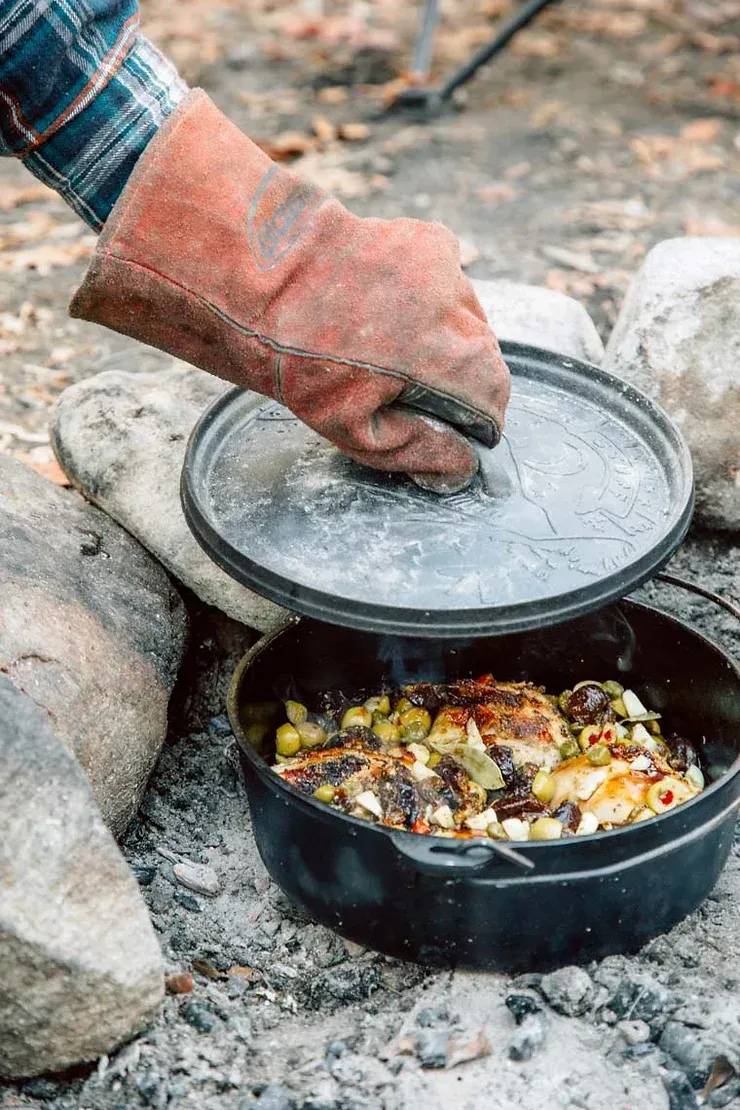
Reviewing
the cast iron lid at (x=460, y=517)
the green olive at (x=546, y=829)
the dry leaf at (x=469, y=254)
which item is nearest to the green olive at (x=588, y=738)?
the green olive at (x=546, y=829)

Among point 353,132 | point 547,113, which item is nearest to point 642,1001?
point 353,132

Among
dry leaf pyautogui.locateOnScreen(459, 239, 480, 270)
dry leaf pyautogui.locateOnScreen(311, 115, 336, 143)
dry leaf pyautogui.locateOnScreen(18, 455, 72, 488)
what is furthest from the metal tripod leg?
dry leaf pyautogui.locateOnScreen(18, 455, 72, 488)

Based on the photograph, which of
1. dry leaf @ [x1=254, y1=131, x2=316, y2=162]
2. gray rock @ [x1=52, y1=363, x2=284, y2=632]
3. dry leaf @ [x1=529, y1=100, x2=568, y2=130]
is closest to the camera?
gray rock @ [x1=52, y1=363, x2=284, y2=632]

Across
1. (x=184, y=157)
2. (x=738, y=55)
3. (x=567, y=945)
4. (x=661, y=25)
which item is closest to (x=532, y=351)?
(x=184, y=157)

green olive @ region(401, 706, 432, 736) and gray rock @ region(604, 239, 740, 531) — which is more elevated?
green olive @ region(401, 706, 432, 736)

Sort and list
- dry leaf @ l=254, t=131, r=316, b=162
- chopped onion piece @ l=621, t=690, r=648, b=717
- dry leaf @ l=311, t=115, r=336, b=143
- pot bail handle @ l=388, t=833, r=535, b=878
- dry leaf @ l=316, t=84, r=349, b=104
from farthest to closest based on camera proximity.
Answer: dry leaf @ l=316, t=84, r=349, b=104
dry leaf @ l=311, t=115, r=336, b=143
dry leaf @ l=254, t=131, r=316, b=162
chopped onion piece @ l=621, t=690, r=648, b=717
pot bail handle @ l=388, t=833, r=535, b=878

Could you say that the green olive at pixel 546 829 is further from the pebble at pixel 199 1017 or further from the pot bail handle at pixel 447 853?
the pebble at pixel 199 1017

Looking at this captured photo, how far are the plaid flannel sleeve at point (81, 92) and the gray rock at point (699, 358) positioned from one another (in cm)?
160

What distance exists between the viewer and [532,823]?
8.55ft

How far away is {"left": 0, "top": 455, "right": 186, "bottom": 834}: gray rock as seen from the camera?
264cm

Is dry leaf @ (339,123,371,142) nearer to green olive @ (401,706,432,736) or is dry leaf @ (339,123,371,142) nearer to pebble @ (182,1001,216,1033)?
green olive @ (401,706,432,736)

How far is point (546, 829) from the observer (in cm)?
253

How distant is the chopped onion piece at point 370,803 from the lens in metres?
2.58

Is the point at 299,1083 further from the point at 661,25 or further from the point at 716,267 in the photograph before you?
the point at 661,25
